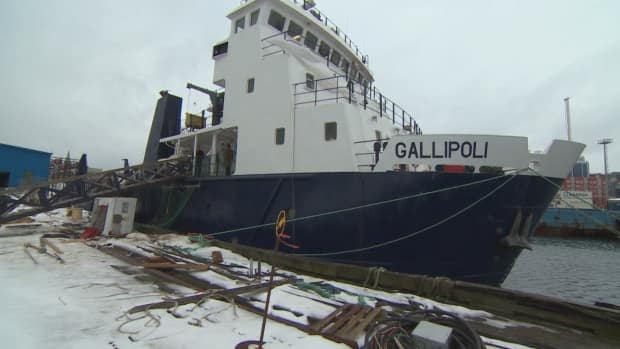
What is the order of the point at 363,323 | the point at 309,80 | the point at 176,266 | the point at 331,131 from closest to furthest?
1. the point at 363,323
2. the point at 176,266
3. the point at 331,131
4. the point at 309,80

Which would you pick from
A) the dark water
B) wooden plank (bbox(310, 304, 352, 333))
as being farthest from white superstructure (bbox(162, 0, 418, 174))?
the dark water

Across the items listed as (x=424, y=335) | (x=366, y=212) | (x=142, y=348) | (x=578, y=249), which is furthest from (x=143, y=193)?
(x=578, y=249)

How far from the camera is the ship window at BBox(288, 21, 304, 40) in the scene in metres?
10.2

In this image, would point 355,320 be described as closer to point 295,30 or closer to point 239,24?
point 295,30

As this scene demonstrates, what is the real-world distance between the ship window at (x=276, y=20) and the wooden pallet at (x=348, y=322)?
347 inches

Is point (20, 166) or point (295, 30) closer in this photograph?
point (295, 30)

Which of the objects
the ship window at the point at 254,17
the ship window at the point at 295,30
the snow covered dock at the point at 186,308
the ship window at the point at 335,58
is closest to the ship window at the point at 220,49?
the ship window at the point at 254,17

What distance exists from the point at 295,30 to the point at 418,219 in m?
7.54

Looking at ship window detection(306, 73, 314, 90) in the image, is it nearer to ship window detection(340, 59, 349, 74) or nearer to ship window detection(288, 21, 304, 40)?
ship window detection(288, 21, 304, 40)

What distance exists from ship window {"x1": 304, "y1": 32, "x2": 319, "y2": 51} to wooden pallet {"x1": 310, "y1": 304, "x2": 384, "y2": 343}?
9.03 m

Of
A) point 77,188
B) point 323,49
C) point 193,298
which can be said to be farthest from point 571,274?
point 77,188

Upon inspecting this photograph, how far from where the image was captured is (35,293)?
13.6 feet

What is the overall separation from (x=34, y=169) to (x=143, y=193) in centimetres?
926

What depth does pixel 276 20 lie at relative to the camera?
10.0 m
